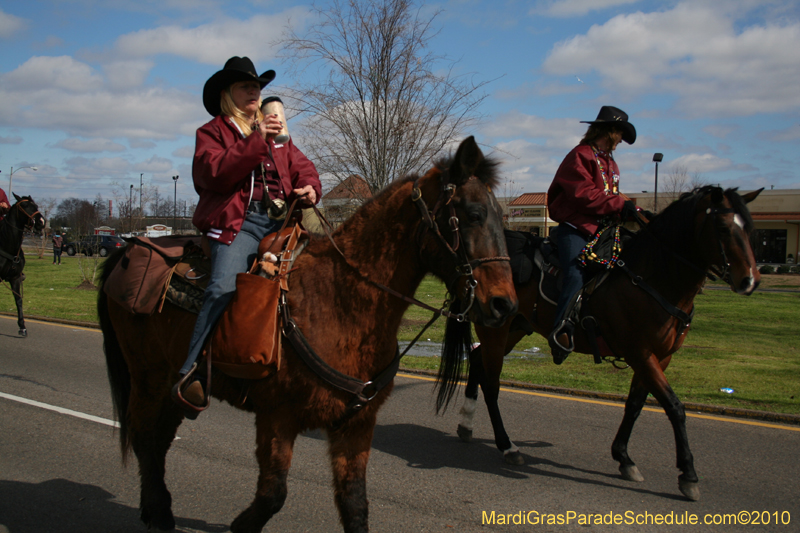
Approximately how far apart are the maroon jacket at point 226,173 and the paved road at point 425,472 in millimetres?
2086

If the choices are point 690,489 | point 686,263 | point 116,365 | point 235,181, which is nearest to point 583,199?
point 686,263

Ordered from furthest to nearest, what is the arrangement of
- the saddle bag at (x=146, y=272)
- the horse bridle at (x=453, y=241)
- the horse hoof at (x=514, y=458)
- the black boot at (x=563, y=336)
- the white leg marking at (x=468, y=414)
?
the white leg marking at (x=468, y=414) → the black boot at (x=563, y=336) → the horse hoof at (x=514, y=458) → the saddle bag at (x=146, y=272) → the horse bridle at (x=453, y=241)

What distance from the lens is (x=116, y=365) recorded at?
4328 mm

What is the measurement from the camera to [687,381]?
26.2 ft

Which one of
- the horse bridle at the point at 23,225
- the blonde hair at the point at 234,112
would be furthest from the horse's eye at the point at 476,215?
the horse bridle at the point at 23,225

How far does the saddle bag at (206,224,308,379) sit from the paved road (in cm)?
150

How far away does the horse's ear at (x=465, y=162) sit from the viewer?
9.59ft

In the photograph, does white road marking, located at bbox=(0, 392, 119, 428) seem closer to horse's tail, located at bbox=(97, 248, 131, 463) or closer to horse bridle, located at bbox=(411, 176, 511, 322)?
horse's tail, located at bbox=(97, 248, 131, 463)

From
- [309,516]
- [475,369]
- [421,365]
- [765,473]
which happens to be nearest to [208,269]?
[309,516]

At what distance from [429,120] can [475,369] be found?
23.5 ft

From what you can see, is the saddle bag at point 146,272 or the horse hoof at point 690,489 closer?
the saddle bag at point 146,272

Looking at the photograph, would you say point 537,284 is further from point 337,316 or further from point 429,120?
point 429,120

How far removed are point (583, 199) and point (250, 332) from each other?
11.8 ft

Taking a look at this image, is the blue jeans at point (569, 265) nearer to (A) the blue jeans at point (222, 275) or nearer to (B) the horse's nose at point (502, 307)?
(B) the horse's nose at point (502, 307)
